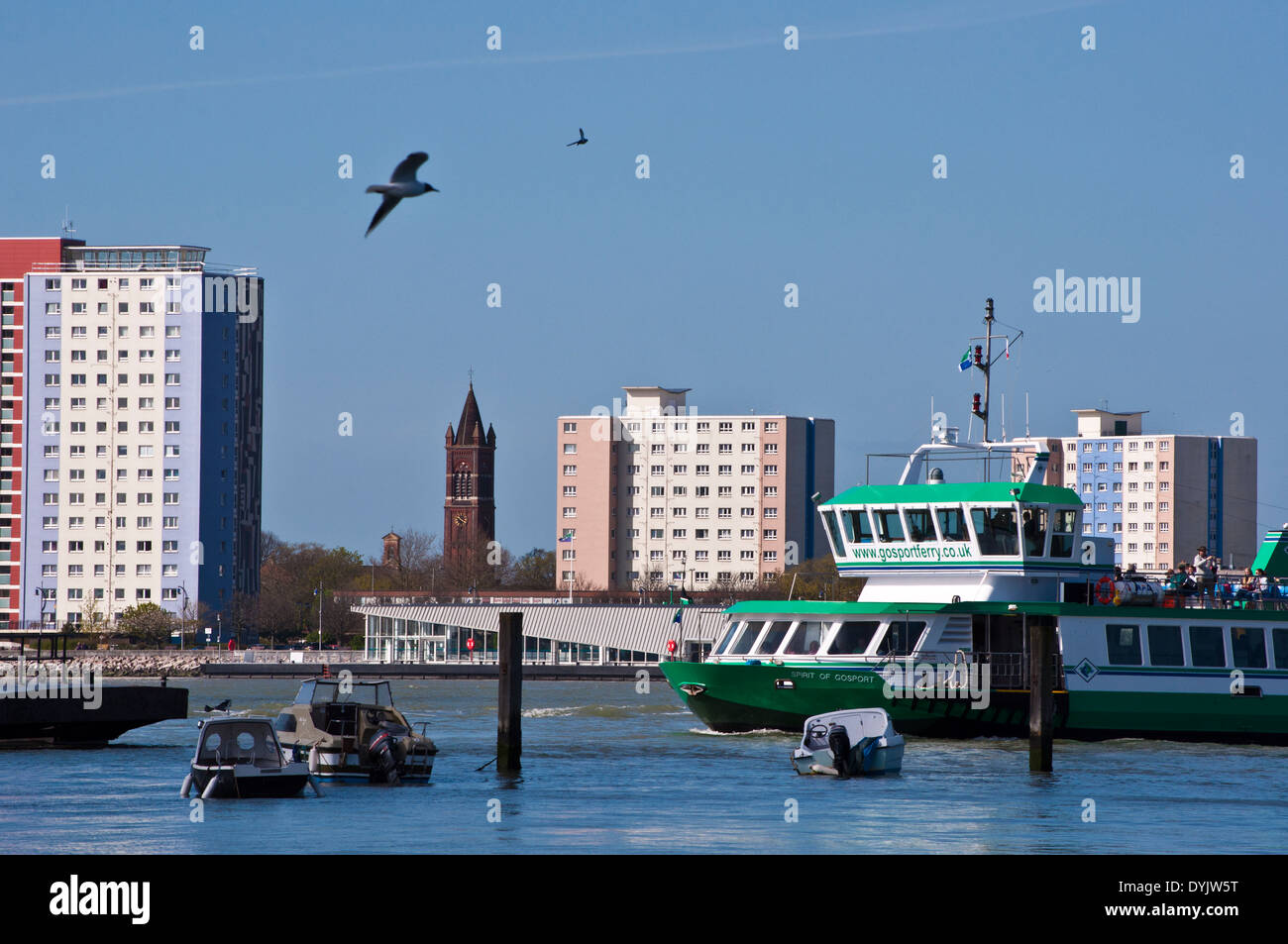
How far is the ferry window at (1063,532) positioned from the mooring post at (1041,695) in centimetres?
914

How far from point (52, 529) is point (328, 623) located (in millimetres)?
25929

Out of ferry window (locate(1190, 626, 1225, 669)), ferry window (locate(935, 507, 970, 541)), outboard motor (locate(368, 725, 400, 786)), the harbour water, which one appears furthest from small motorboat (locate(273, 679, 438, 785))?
ferry window (locate(1190, 626, 1225, 669))

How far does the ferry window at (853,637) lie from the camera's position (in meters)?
48.5

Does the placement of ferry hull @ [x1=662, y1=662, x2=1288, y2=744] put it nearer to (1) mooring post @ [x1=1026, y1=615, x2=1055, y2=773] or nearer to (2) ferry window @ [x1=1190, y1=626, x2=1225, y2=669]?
(2) ferry window @ [x1=1190, y1=626, x2=1225, y2=669]

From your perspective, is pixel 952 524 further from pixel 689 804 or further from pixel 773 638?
pixel 689 804

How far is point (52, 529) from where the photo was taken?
163 m

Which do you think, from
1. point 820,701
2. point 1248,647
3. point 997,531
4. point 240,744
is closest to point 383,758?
point 240,744

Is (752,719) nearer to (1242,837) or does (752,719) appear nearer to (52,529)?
(1242,837)

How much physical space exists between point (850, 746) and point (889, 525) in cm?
1076

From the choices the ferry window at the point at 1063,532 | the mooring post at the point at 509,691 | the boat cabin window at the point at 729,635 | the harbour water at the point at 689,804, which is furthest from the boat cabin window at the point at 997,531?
the mooring post at the point at 509,691

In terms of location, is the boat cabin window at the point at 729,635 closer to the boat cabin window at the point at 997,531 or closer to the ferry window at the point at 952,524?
the ferry window at the point at 952,524

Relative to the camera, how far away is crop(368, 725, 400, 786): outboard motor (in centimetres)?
4103

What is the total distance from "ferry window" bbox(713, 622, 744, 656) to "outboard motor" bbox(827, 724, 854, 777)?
847 cm
